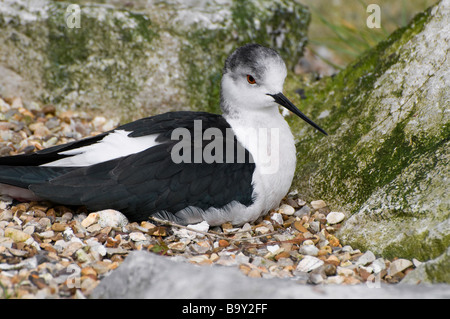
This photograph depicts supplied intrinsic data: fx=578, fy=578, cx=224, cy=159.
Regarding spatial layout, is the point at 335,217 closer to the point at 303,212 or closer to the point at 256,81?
the point at 303,212

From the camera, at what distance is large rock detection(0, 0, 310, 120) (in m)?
4.99

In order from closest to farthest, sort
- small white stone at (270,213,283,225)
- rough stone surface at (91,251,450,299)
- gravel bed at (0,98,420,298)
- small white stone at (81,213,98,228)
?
rough stone surface at (91,251,450,299) → gravel bed at (0,98,420,298) → small white stone at (81,213,98,228) → small white stone at (270,213,283,225)

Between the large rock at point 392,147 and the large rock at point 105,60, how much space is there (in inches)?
42.9

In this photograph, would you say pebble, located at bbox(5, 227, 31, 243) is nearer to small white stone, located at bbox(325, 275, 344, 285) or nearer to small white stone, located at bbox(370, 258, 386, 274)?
small white stone, located at bbox(325, 275, 344, 285)

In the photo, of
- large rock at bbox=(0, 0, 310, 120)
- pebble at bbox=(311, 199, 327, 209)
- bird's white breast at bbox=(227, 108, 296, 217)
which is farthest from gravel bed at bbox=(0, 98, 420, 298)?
large rock at bbox=(0, 0, 310, 120)

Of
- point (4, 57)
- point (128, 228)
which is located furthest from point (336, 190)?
point (4, 57)

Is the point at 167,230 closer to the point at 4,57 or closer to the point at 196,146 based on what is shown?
the point at 196,146

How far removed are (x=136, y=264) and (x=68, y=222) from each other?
109cm

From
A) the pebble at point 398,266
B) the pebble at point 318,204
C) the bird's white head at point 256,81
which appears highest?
the bird's white head at point 256,81

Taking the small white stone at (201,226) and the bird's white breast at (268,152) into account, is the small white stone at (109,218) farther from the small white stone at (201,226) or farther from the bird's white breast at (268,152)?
the bird's white breast at (268,152)

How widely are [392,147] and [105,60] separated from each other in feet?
8.54

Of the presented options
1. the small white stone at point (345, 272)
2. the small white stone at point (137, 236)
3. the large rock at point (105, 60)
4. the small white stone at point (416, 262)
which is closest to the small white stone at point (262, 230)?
the small white stone at point (345, 272)

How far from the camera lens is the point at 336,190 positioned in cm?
391

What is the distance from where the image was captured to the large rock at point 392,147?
10.8 feet
